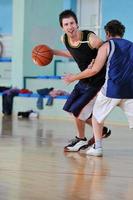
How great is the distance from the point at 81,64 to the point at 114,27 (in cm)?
42

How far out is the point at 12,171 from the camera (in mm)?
3223

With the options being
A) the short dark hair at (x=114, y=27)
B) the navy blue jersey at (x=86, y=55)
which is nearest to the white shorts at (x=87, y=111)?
the navy blue jersey at (x=86, y=55)

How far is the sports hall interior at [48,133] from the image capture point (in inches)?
108

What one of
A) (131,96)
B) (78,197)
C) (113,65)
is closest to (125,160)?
(131,96)

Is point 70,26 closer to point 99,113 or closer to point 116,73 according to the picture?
point 116,73

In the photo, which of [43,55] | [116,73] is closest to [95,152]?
[116,73]

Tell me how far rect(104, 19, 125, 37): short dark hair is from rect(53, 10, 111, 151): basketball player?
0.12 m

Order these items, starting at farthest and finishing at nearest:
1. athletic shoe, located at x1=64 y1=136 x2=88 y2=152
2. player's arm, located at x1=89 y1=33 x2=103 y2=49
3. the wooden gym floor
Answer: athletic shoe, located at x1=64 y1=136 x2=88 y2=152, player's arm, located at x1=89 y1=33 x2=103 y2=49, the wooden gym floor

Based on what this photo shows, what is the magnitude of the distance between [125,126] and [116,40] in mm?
3502

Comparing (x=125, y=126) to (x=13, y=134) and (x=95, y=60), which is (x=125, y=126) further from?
(x=95, y=60)

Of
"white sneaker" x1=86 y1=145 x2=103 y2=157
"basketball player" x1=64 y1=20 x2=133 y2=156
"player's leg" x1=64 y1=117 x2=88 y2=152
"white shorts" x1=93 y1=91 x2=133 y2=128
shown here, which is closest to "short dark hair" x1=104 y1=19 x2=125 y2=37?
"basketball player" x1=64 y1=20 x2=133 y2=156

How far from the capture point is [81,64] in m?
4.11

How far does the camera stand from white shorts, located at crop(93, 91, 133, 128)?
3.88 m

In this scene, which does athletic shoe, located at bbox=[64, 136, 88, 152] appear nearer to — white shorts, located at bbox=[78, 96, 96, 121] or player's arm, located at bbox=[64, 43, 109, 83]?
white shorts, located at bbox=[78, 96, 96, 121]
